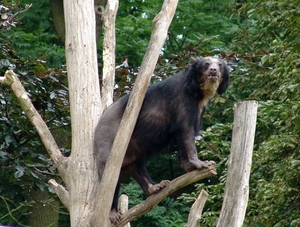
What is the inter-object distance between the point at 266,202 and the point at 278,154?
0.60 meters

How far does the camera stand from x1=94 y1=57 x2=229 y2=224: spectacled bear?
6434mm

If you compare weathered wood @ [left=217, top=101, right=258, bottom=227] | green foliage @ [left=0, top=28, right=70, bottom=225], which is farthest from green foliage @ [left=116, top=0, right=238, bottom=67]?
weathered wood @ [left=217, top=101, right=258, bottom=227]

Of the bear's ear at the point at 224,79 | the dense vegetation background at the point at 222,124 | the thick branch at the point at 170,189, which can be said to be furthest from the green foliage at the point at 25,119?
the thick branch at the point at 170,189

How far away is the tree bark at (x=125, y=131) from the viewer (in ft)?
19.1

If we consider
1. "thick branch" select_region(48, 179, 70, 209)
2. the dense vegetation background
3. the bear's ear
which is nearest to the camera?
"thick branch" select_region(48, 179, 70, 209)

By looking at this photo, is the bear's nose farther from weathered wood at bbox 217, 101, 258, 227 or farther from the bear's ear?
weathered wood at bbox 217, 101, 258, 227

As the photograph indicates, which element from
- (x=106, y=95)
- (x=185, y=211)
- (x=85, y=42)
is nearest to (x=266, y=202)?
(x=106, y=95)

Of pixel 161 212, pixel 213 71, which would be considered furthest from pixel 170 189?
pixel 161 212

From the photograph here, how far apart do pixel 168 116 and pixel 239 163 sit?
1.19 metres

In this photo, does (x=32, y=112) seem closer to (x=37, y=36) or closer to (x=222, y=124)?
(x=222, y=124)

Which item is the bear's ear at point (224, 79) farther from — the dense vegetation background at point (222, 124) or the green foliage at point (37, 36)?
the green foliage at point (37, 36)

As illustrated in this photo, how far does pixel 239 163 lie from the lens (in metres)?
5.64

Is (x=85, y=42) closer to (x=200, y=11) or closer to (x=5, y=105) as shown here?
(x=5, y=105)

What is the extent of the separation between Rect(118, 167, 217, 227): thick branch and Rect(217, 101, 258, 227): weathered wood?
35cm
